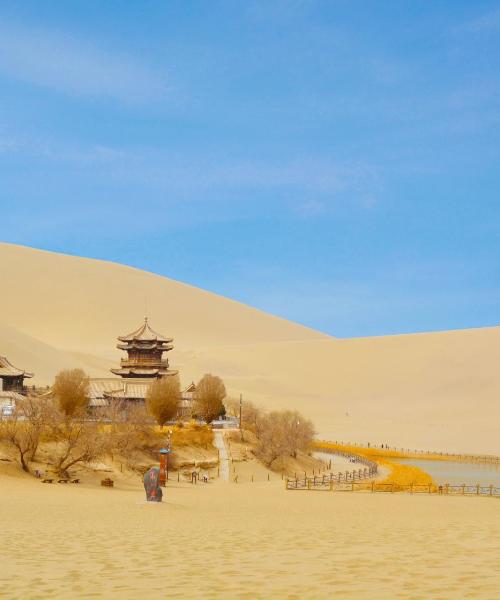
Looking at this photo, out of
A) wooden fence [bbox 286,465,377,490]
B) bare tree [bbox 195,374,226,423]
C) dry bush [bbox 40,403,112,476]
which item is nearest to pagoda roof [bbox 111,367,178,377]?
bare tree [bbox 195,374,226,423]

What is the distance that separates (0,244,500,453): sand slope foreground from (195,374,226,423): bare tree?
25565 mm

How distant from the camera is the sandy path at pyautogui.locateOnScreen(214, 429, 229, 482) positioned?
46.2 m

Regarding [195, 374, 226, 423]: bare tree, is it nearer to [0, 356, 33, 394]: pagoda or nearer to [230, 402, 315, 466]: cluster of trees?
[230, 402, 315, 466]: cluster of trees

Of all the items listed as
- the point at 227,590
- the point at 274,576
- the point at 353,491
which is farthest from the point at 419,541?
the point at 353,491

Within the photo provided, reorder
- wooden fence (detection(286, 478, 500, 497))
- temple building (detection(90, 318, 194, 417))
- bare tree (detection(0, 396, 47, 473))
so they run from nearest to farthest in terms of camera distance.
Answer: bare tree (detection(0, 396, 47, 473)), wooden fence (detection(286, 478, 500, 497)), temple building (detection(90, 318, 194, 417))

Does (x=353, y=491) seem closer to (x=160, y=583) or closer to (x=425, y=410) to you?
(x=160, y=583)

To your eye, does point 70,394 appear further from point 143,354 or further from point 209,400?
point 143,354

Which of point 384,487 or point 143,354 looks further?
point 143,354

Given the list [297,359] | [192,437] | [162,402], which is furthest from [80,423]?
[297,359]

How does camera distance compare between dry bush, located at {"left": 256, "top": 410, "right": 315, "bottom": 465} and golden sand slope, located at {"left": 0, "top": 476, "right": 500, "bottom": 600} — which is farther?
dry bush, located at {"left": 256, "top": 410, "right": 315, "bottom": 465}

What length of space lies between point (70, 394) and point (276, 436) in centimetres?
1444

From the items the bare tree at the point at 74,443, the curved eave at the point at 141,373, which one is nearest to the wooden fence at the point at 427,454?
the curved eave at the point at 141,373

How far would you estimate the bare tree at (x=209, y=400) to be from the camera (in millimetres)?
61062

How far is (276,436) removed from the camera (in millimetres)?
53000
